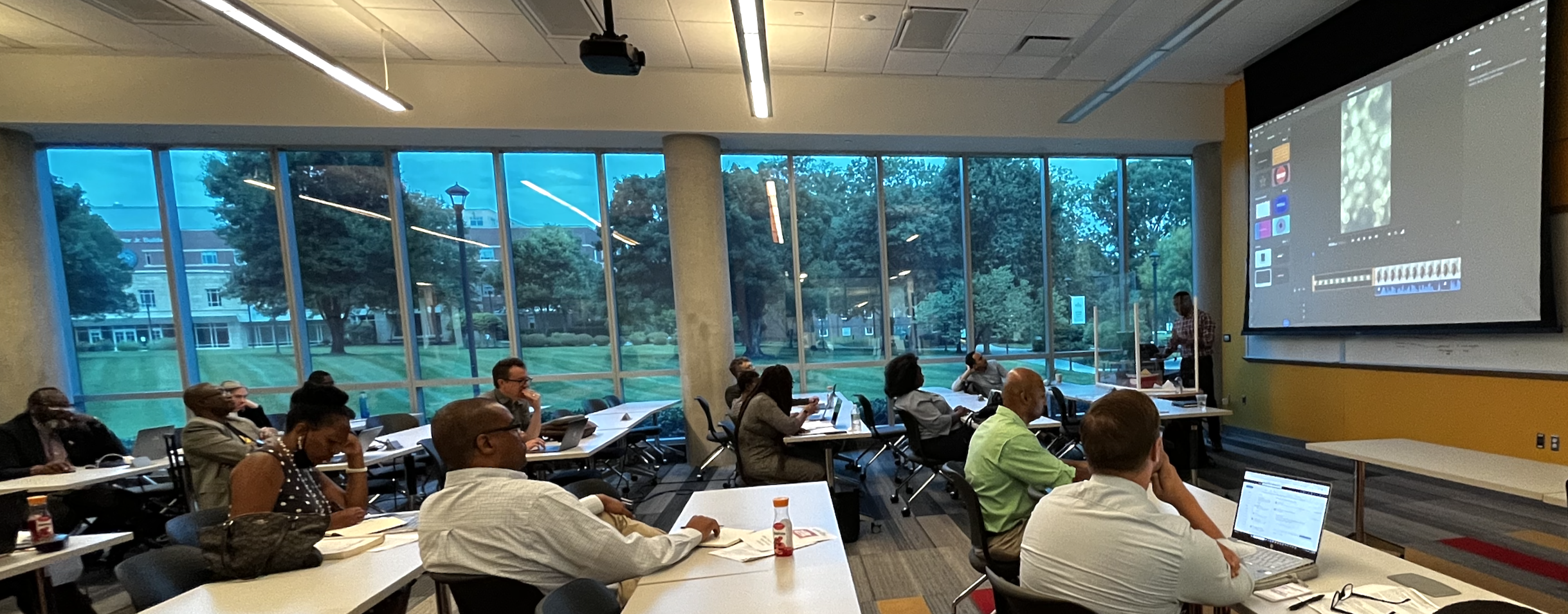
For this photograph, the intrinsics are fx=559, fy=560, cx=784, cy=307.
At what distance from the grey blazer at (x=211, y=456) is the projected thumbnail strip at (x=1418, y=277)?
26.9 ft

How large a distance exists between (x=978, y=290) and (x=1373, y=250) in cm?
345

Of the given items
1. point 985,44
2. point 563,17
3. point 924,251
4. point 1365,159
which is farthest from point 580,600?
point 1365,159

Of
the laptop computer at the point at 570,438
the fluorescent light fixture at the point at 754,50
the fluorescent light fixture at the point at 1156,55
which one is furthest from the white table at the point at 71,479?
the fluorescent light fixture at the point at 1156,55

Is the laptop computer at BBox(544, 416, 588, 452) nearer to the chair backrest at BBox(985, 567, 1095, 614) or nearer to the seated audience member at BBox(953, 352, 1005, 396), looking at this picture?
the chair backrest at BBox(985, 567, 1095, 614)

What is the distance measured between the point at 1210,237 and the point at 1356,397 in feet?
7.62

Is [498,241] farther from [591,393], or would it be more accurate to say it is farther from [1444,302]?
[1444,302]

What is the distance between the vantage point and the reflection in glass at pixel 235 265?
616cm

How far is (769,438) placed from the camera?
3779 mm

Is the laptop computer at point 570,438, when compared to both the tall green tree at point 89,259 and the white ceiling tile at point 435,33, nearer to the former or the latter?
the white ceiling tile at point 435,33

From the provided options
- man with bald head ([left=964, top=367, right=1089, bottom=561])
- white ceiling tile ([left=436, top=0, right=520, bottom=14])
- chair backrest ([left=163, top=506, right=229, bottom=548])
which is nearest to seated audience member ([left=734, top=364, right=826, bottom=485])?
man with bald head ([left=964, top=367, right=1089, bottom=561])

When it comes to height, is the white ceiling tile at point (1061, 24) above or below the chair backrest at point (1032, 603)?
above

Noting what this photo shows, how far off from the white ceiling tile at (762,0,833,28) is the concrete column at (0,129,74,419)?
7435 millimetres

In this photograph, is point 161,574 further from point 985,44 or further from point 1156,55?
point 1156,55

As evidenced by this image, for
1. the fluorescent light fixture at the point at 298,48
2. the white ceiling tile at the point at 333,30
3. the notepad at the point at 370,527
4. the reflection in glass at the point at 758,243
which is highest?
the white ceiling tile at the point at 333,30
